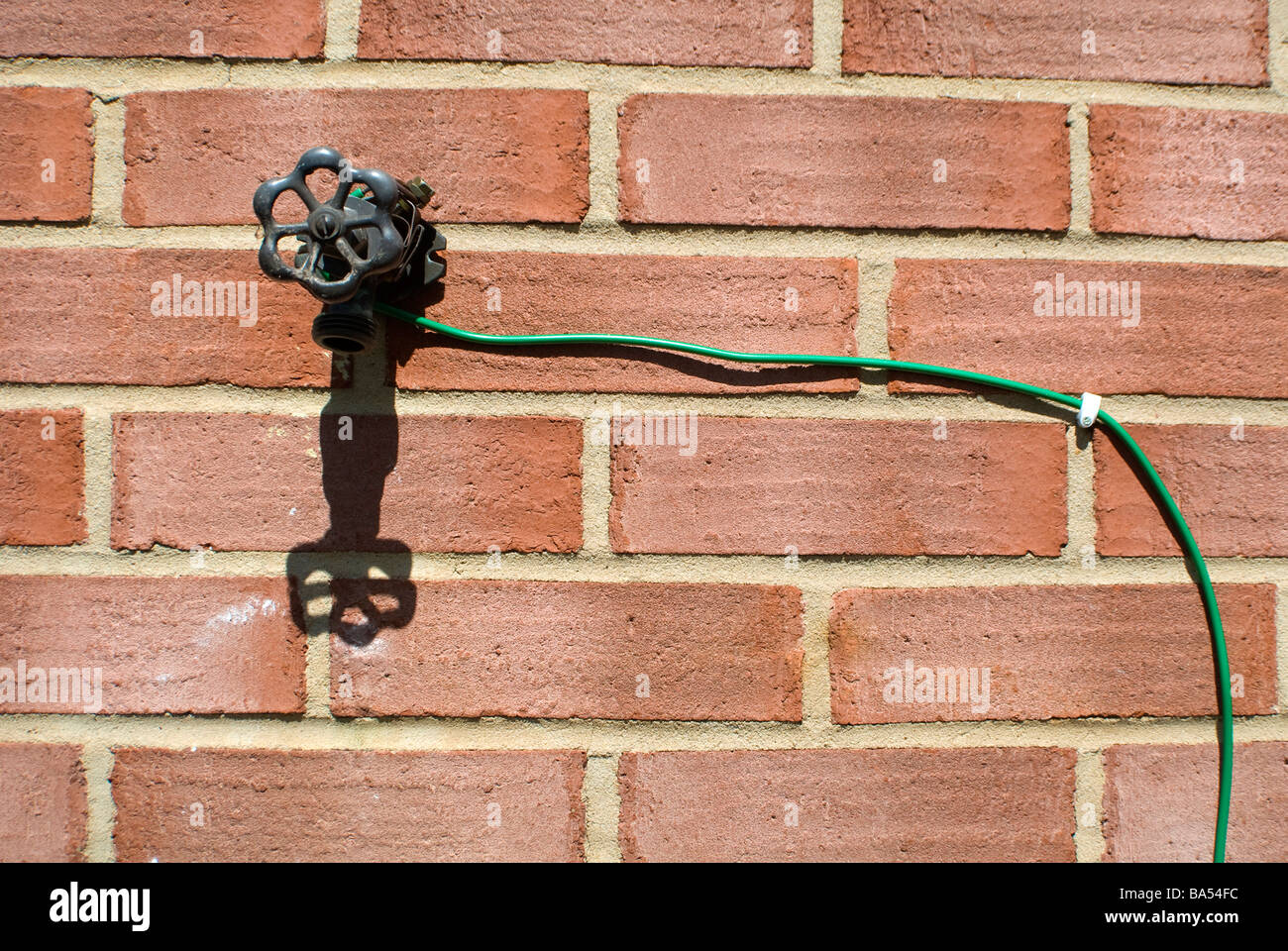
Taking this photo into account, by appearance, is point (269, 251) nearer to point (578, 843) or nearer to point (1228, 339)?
point (578, 843)

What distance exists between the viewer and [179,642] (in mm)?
604

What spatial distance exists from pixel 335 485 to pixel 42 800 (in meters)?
0.31

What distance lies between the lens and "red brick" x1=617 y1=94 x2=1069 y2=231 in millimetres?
618

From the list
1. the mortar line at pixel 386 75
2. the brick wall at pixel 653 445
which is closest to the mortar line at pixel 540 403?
the brick wall at pixel 653 445

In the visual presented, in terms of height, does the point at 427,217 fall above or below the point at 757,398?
above

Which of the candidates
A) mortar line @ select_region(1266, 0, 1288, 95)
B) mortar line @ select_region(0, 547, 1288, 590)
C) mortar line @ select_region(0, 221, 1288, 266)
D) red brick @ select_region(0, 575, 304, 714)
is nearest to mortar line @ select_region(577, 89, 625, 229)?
mortar line @ select_region(0, 221, 1288, 266)

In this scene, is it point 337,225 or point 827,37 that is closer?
point 337,225

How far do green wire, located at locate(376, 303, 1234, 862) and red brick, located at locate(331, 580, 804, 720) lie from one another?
6.9 inches

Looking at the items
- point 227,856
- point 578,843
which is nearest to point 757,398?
point 578,843

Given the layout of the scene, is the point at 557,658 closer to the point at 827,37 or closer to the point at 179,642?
the point at 179,642

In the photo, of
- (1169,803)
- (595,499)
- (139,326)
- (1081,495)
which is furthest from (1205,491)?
(139,326)

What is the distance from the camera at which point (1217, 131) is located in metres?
0.63

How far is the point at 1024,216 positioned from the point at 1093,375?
129 millimetres

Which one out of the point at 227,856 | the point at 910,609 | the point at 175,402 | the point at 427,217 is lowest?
the point at 227,856
